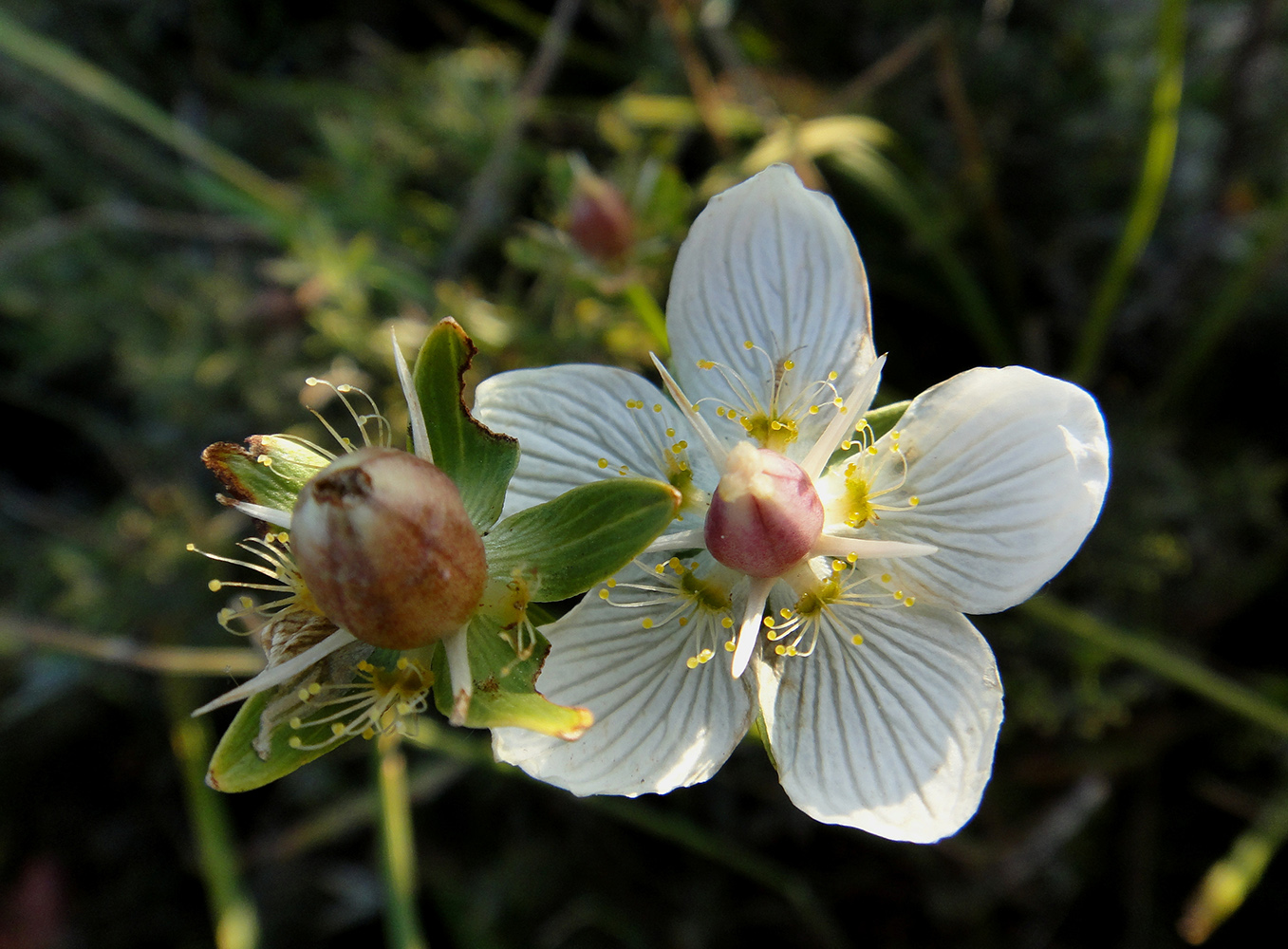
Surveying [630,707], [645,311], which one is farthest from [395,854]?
[645,311]

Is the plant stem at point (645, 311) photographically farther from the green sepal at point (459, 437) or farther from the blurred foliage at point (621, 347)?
the green sepal at point (459, 437)

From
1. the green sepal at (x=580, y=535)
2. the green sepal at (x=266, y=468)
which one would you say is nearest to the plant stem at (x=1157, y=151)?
the green sepal at (x=580, y=535)

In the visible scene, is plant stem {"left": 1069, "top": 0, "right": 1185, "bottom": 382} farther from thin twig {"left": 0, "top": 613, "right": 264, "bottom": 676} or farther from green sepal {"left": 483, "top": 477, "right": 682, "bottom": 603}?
thin twig {"left": 0, "top": 613, "right": 264, "bottom": 676}

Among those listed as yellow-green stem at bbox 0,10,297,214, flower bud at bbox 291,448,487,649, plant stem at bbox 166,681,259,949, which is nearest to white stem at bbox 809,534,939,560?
flower bud at bbox 291,448,487,649

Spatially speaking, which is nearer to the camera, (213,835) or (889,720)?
(889,720)

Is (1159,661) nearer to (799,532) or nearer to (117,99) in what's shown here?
(799,532)

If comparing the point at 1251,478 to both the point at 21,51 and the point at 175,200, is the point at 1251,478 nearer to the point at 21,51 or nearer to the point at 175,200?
the point at 21,51

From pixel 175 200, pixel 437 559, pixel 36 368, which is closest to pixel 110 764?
pixel 36 368
